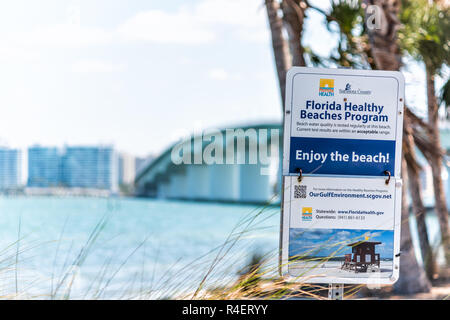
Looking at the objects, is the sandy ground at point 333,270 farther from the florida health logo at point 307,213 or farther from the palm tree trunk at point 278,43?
the palm tree trunk at point 278,43

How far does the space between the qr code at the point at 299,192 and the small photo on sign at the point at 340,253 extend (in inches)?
2.9

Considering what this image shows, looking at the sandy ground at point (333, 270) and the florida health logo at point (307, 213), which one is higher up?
the florida health logo at point (307, 213)

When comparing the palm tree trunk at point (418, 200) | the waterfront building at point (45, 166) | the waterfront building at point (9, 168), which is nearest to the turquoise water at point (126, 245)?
the palm tree trunk at point (418, 200)

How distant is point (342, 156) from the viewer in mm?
2857

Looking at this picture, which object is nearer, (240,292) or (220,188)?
(240,292)

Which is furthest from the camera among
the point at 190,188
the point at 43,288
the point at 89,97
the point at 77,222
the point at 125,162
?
the point at 89,97

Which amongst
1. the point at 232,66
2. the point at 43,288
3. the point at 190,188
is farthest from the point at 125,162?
the point at 43,288

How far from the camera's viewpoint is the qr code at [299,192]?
2.86m

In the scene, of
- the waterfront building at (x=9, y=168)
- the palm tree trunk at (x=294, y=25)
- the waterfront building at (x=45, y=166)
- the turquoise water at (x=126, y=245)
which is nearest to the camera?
the turquoise water at (x=126, y=245)

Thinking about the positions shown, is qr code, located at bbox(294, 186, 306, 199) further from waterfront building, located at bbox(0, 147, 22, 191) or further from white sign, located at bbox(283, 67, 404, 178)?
waterfront building, located at bbox(0, 147, 22, 191)

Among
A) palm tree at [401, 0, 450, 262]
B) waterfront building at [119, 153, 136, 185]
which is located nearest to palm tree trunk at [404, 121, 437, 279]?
palm tree at [401, 0, 450, 262]
